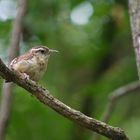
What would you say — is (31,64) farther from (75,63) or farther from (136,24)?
(75,63)

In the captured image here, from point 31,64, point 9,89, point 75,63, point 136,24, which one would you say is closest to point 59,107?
point 31,64

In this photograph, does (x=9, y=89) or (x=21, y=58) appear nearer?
(x=21, y=58)

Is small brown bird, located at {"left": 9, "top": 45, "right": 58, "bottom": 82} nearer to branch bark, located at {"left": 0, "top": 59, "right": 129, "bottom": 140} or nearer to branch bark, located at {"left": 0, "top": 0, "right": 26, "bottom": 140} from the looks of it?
branch bark, located at {"left": 0, "top": 59, "right": 129, "bottom": 140}

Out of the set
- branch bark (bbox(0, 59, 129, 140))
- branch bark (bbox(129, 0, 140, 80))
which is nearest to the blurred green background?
branch bark (bbox(129, 0, 140, 80))

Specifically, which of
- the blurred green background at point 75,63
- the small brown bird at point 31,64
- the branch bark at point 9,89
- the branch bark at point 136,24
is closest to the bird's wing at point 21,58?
the small brown bird at point 31,64

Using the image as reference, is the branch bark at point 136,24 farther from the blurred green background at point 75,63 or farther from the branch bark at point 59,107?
the blurred green background at point 75,63
